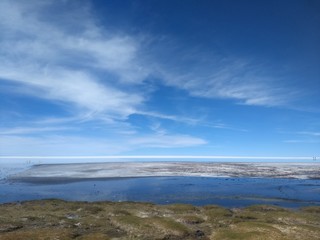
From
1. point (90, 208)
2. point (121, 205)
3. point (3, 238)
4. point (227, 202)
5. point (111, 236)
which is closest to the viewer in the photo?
point (3, 238)

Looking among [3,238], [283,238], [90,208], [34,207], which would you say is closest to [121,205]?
[90,208]

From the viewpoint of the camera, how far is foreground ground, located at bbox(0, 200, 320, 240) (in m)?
36.7

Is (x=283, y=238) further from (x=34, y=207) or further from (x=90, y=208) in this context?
(x=34, y=207)

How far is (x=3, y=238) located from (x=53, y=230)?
5.53 m

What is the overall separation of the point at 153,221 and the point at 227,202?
3404cm

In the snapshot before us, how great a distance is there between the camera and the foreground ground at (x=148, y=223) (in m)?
36.7

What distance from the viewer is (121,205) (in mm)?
61438

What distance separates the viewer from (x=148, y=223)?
41812 mm

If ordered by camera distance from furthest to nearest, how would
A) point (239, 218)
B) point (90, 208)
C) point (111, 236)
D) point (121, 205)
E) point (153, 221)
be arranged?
point (121, 205) < point (90, 208) < point (239, 218) < point (153, 221) < point (111, 236)

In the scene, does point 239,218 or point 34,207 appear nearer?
point 239,218

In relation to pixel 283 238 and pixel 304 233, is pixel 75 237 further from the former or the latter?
pixel 304 233

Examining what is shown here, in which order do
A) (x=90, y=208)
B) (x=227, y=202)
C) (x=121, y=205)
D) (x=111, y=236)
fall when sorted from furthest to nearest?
(x=227, y=202) → (x=121, y=205) → (x=90, y=208) → (x=111, y=236)

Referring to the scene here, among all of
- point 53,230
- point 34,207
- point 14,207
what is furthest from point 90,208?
point 53,230

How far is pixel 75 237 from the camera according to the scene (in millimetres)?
35938
